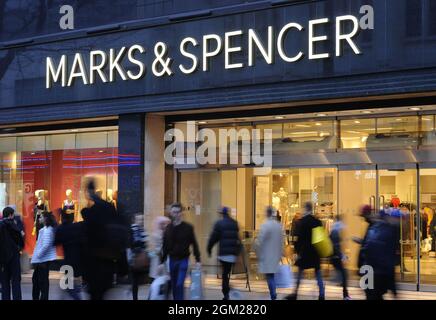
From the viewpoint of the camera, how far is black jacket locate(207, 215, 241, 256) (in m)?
14.5

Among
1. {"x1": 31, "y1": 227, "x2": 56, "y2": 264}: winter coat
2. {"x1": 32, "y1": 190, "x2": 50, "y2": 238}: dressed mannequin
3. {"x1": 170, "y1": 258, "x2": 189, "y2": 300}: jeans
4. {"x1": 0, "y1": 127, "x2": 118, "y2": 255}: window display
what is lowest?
{"x1": 170, "y1": 258, "x2": 189, "y2": 300}: jeans

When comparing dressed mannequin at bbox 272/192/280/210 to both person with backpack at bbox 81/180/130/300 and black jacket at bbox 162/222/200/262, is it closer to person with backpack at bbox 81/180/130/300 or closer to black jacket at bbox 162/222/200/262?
black jacket at bbox 162/222/200/262

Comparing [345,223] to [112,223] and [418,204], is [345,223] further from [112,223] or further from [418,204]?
[112,223]

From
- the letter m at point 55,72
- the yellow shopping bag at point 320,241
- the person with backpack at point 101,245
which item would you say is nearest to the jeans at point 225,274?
the yellow shopping bag at point 320,241

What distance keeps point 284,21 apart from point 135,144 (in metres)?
4.90

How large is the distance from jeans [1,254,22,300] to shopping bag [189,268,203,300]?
3.66 meters

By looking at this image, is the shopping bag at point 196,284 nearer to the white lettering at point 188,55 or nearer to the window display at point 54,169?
the white lettering at point 188,55

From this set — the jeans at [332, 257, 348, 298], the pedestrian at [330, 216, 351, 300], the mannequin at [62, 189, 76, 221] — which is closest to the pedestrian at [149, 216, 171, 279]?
the pedestrian at [330, 216, 351, 300]

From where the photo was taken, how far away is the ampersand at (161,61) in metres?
18.6

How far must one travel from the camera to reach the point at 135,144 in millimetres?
19203

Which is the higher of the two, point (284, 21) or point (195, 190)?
point (284, 21)

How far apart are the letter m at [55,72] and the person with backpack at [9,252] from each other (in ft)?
20.8
